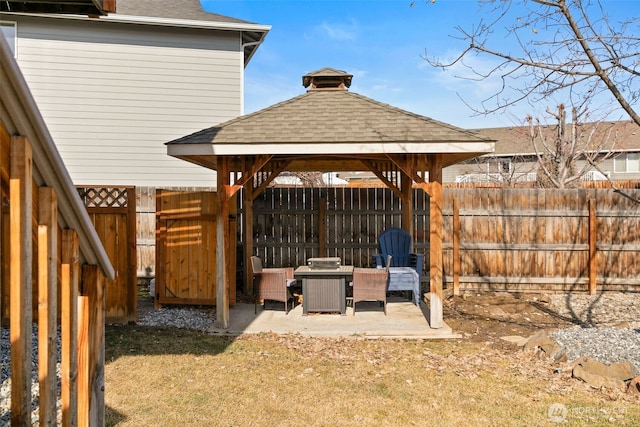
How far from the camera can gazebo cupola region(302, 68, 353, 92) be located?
8930mm

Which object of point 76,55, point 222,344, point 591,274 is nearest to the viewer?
point 222,344

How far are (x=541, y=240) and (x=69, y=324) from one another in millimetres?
8860

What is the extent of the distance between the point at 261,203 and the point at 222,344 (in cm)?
416

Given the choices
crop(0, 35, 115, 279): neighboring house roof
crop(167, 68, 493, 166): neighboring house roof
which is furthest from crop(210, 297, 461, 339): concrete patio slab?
crop(0, 35, 115, 279): neighboring house roof

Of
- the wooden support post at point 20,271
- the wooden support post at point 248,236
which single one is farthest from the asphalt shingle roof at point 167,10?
the wooden support post at point 20,271

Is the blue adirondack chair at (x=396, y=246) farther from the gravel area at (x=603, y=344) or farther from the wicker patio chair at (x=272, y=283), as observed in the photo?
the gravel area at (x=603, y=344)

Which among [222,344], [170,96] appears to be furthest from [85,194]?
[170,96]

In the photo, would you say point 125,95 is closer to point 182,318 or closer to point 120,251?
point 120,251

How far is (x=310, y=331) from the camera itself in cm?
658

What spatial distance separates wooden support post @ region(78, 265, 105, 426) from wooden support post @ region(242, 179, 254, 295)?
6800mm

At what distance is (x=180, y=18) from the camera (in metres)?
11.3

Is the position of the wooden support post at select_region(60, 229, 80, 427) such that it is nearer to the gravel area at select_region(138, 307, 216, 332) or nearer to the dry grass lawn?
the dry grass lawn

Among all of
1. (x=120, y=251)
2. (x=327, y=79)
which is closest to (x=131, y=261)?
(x=120, y=251)

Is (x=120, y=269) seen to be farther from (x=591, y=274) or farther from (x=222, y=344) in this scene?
(x=591, y=274)
